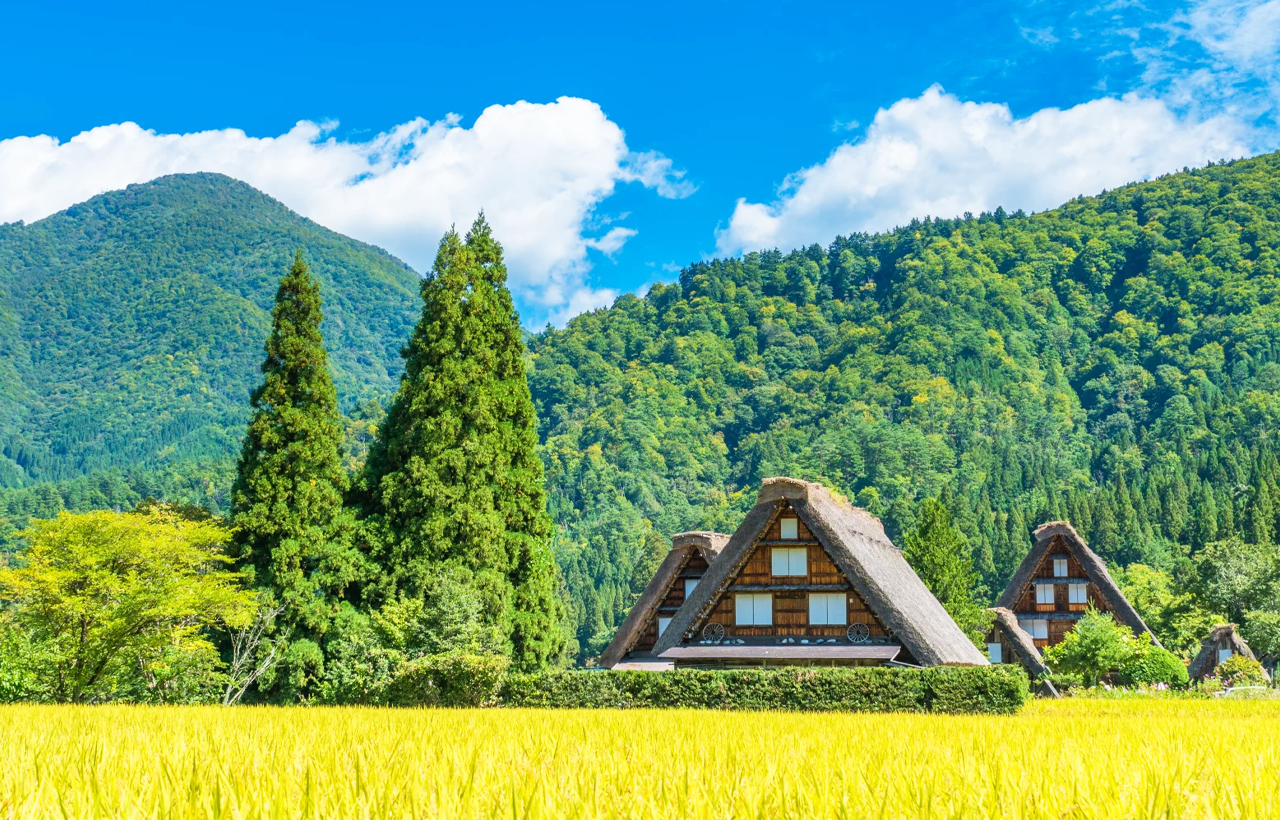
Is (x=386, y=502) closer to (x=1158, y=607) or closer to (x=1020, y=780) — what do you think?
(x=1020, y=780)

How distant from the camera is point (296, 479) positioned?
2830 cm

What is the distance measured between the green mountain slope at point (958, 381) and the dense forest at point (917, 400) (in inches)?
12.2

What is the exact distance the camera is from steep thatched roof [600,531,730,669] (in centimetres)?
3256

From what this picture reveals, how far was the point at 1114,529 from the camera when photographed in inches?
Result: 2982

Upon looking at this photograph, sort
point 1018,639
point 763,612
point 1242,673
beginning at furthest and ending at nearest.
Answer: point 1018,639, point 1242,673, point 763,612

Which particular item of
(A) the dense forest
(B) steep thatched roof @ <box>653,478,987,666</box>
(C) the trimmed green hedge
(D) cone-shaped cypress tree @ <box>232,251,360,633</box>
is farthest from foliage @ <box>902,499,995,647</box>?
(A) the dense forest

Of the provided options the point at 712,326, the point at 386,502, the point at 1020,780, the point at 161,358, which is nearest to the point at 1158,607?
the point at 386,502

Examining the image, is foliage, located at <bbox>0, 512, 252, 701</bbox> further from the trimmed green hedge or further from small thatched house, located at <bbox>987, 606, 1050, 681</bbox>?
small thatched house, located at <bbox>987, 606, 1050, 681</bbox>

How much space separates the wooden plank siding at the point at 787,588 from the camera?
1088 inches

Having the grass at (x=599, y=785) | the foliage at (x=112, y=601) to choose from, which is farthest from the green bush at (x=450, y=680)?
the grass at (x=599, y=785)

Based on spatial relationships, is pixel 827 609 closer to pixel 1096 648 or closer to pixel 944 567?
pixel 1096 648

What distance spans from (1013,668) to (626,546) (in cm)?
8285

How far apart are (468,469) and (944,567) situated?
84.6 ft

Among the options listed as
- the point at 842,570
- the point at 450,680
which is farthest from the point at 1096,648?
the point at 450,680
